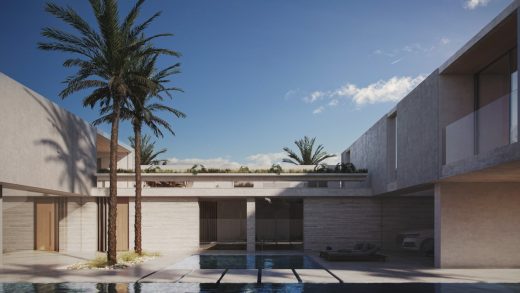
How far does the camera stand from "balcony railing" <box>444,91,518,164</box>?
11859mm

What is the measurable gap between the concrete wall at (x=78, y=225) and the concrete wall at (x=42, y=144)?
121cm

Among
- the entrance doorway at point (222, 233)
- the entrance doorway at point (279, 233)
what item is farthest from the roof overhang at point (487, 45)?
the entrance doorway at point (222, 233)

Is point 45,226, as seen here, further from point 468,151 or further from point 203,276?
point 468,151

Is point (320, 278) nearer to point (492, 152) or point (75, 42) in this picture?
point (492, 152)

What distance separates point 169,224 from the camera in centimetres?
2603

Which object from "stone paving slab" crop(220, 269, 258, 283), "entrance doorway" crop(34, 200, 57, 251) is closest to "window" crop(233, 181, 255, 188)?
"entrance doorway" crop(34, 200, 57, 251)

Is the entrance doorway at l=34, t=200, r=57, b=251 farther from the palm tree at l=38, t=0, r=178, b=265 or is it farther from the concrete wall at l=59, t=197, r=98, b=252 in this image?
the palm tree at l=38, t=0, r=178, b=265

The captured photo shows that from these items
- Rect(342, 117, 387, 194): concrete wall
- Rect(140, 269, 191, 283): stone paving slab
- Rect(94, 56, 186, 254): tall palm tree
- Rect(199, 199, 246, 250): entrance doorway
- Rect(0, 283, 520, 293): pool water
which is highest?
Rect(94, 56, 186, 254): tall palm tree

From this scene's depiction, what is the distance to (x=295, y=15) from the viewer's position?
2742 centimetres

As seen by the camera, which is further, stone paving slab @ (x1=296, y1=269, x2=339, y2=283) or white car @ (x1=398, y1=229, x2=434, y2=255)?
white car @ (x1=398, y1=229, x2=434, y2=255)

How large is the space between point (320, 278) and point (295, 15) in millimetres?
16893

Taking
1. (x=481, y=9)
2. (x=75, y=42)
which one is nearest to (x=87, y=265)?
(x=75, y=42)

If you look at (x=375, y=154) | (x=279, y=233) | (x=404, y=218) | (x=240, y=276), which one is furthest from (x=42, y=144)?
(x=404, y=218)

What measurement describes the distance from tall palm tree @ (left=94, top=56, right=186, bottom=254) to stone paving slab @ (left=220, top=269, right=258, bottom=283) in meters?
7.27
